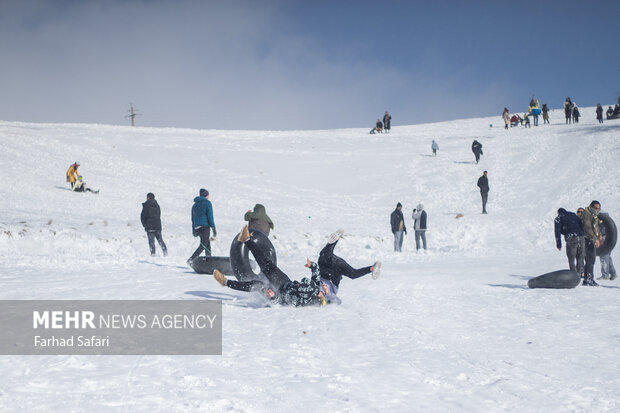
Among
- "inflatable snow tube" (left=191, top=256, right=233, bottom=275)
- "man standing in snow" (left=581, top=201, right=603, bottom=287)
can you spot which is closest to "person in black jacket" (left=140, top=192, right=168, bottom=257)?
"inflatable snow tube" (left=191, top=256, right=233, bottom=275)

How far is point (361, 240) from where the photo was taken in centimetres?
1695

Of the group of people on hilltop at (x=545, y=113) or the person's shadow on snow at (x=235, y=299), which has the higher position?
the group of people on hilltop at (x=545, y=113)

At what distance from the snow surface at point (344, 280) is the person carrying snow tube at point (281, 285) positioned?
32cm

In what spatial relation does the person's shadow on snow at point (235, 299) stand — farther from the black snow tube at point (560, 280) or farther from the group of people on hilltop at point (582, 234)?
the group of people on hilltop at point (582, 234)

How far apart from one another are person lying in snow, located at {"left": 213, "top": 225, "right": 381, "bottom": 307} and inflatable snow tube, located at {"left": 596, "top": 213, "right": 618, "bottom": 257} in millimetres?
5904

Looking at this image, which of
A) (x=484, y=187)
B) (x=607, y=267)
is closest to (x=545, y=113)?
(x=484, y=187)

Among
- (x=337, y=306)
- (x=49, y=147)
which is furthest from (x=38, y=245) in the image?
(x=49, y=147)

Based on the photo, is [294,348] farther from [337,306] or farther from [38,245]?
[38,245]

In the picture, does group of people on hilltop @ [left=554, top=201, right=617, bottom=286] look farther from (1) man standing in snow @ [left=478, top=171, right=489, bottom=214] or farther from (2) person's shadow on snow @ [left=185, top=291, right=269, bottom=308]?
(1) man standing in snow @ [left=478, top=171, right=489, bottom=214]

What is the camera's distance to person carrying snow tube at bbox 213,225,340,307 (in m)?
7.00

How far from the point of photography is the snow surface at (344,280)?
12.4 feet

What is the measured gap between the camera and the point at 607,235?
399 inches

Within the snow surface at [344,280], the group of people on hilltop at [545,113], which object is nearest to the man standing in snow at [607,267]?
the snow surface at [344,280]

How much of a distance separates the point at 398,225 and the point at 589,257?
7114 mm
